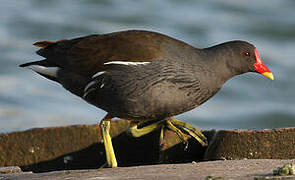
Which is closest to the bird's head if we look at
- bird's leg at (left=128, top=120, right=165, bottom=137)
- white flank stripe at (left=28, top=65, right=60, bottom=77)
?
bird's leg at (left=128, top=120, right=165, bottom=137)

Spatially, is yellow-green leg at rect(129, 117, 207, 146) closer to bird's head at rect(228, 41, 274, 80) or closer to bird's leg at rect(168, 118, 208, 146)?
bird's leg at rect(168, 118, 208, 146)

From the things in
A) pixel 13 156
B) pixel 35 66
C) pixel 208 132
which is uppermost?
pixel 35 66

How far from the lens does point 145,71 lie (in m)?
4.77

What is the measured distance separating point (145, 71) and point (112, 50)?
392mm

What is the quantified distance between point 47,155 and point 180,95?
1.66 metres

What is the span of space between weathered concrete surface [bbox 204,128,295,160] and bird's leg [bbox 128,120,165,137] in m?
0.70

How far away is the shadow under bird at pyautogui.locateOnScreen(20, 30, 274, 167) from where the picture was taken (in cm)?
473

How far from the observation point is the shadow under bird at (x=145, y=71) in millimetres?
4727

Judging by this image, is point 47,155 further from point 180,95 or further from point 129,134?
point 180,95

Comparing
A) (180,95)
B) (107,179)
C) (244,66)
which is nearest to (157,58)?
(180,95)

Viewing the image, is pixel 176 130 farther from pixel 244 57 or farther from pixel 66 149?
pixel 66 149

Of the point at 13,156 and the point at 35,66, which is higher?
the point at 35,66

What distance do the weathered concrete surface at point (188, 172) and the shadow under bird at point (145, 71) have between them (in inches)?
25.0

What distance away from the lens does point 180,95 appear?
4.73 meters
